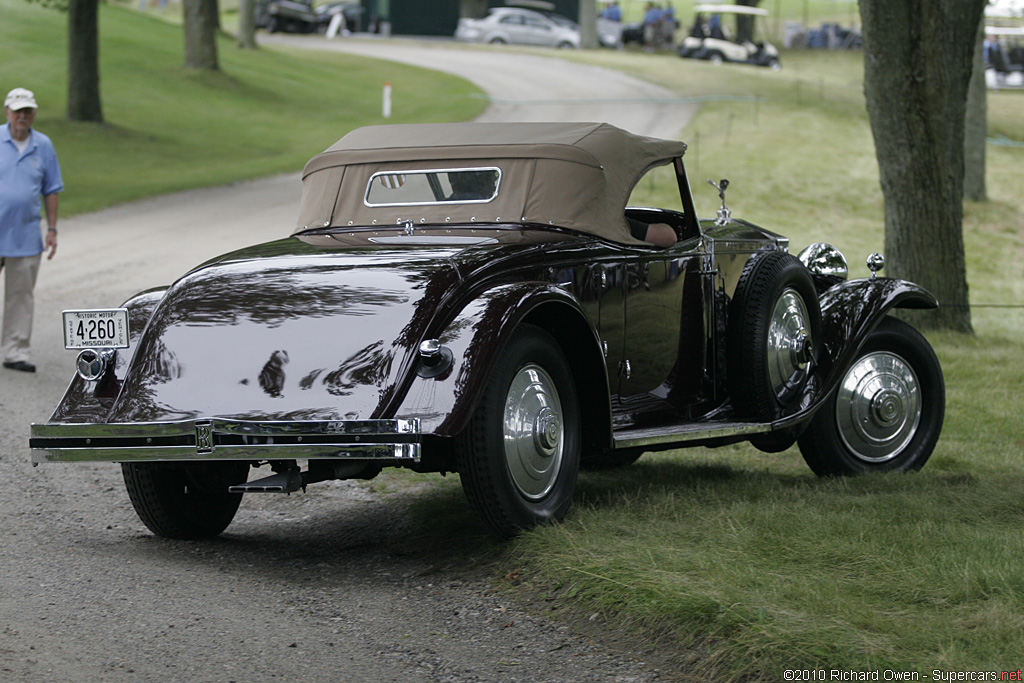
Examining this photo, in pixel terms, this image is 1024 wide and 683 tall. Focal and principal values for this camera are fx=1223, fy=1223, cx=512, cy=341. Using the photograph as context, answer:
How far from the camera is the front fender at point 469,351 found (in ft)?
14.5

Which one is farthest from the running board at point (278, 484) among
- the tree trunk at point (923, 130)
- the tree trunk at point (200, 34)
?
the tree trunk at point (200, 34)

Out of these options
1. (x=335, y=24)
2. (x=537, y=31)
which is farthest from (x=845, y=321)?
(x=335, y=24)

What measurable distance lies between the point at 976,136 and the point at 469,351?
66.2ft

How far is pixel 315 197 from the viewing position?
6227 millimetres

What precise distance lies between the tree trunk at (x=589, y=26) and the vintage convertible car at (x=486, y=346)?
40889 mm

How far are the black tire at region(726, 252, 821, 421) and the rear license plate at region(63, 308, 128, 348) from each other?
9.66 feet

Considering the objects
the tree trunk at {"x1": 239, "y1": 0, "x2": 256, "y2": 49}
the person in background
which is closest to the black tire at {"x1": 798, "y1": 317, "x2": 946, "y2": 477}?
the tree trunk at {"x1": 239, "y1": 0, "x2": 256, "y2": 49}

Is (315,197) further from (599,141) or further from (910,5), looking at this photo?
(910,5)

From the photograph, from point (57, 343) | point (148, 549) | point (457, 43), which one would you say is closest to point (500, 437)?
point (148, 549)

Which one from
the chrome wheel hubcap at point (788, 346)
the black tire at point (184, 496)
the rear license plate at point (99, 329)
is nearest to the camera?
the rear license plate at point (99, 329)

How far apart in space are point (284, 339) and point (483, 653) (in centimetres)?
148

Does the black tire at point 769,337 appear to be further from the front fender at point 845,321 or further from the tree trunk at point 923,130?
the tree trunk at point 923,130

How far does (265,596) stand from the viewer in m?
4.55

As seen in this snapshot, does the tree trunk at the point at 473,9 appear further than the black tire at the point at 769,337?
Yes
